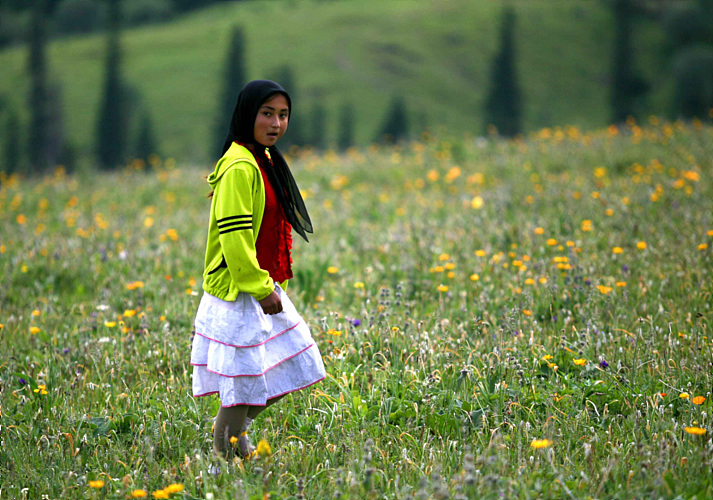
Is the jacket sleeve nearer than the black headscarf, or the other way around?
the jacket sleeve

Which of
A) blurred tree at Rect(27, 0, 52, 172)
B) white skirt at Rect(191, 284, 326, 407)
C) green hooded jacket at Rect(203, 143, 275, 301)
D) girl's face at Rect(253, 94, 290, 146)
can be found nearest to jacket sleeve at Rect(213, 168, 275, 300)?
green hooded jacket at Rect(203, 143, 275, 301)

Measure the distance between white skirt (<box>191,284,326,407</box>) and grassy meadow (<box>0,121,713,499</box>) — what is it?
263 millimetres

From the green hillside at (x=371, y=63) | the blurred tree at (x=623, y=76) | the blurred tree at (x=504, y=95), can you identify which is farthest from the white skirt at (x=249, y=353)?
the green hillside at (x=371, y=63)

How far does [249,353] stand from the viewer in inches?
107

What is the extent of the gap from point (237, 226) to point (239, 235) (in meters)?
0.04

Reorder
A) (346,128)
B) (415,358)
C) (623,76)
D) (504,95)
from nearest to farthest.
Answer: (415,358), (623,76), (504,95), (346,128)

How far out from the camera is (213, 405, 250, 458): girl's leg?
2.81 meters

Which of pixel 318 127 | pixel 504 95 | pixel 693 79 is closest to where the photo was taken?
pixel 693 79

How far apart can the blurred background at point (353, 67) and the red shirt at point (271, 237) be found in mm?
51425

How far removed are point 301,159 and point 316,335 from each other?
950cm

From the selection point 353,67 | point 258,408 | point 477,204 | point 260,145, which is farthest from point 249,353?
point 353,67

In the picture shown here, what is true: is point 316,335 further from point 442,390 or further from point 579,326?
point 579,326

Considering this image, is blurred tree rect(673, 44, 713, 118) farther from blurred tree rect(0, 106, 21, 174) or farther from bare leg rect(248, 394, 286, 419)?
bare leg rect(248, 394, 286, 419)

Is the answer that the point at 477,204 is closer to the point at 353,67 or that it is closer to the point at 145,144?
the point at 145,144
